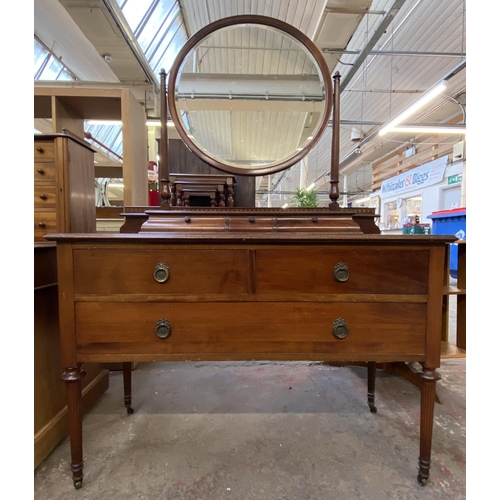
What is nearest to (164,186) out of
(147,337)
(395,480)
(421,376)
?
(147,337)

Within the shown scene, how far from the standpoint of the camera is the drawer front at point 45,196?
150 centimetres

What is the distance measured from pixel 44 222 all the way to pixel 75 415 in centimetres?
104

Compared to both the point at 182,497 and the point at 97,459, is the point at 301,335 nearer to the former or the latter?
the point at 182,497

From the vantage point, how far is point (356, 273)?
3.37 ft

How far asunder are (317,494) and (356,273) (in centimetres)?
95

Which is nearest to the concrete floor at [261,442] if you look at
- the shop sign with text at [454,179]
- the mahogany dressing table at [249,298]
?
the mahogany dressing table at [249,298]

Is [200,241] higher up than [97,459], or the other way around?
[200,241]

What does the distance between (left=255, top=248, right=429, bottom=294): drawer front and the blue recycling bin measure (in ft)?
15.2

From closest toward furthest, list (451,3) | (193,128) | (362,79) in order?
(193,128)
(451,3)
(362,79)

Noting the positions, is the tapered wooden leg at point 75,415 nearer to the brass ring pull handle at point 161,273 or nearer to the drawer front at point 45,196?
the brass ring pull handle at point 161,273

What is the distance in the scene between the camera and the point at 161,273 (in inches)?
39.9

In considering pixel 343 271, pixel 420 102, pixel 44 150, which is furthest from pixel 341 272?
pixel 420 102

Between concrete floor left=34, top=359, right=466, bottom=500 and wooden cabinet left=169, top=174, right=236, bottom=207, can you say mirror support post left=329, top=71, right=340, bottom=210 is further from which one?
concrete floor left=34, top=359, right=466, bottom=500

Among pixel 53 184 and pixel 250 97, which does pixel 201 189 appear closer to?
pixel 250 97
